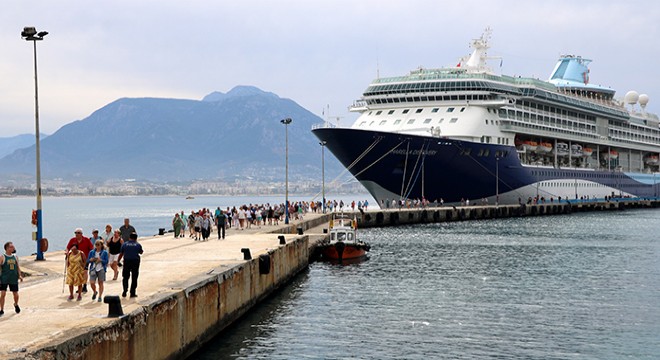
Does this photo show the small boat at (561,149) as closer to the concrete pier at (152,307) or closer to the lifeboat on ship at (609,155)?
the lifeboat on ship at (609,155)

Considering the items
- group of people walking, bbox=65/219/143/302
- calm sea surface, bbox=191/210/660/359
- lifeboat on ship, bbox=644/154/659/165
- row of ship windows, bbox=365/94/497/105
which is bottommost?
calm sea surface, bbox=191/210/660/359

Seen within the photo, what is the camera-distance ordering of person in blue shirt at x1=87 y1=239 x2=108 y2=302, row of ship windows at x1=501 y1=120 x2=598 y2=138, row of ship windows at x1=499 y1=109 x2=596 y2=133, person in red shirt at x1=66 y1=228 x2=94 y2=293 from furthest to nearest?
row of ship windows at x1=499 y1=109 x2=596 y2=133, row of ship windows at x1=501 y1=120 x2=598 y2=138, person in red shirt at x1=66 y1=228 x2=94 y2=293, person in blue shirt at x1=87 y1=239 x2=108 y2=302

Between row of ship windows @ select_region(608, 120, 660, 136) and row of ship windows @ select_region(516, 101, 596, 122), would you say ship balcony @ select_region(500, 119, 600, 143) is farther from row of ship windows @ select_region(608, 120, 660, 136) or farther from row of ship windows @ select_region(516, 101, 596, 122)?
row of ship windows @ select_region(608, 120, 660, 136)

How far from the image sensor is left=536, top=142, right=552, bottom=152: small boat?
85.7 m

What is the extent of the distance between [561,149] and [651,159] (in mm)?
35754

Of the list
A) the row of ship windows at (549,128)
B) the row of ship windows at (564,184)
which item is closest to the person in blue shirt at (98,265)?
the row of ship windows at (549,128)

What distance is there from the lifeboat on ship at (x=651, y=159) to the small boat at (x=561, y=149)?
32.9 metres

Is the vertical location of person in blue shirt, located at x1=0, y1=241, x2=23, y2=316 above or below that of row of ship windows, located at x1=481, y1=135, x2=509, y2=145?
below

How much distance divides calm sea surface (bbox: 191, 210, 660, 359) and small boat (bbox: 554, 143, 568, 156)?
4135cm

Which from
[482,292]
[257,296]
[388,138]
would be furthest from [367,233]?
[257,296]

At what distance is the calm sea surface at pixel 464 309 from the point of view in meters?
20.9

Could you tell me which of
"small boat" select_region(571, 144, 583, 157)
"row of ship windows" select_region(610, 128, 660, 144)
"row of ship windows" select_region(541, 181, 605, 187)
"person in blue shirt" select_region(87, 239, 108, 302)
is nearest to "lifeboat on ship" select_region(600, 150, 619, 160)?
"row of ship windows" select_region(610, 128, 660, 144)

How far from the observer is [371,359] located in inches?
779

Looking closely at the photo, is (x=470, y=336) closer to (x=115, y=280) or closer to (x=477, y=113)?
(x=115, y=280)
